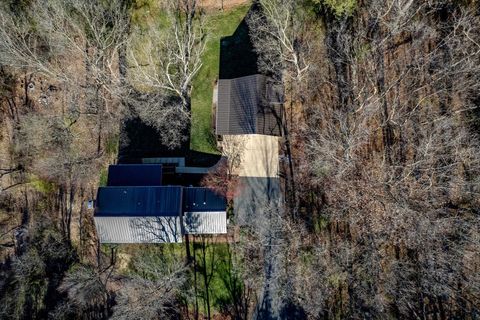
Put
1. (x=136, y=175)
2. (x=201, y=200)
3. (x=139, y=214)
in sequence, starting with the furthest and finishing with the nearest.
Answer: (x=136, y=175)
(x=201, y=200)
(x=139, y=214)

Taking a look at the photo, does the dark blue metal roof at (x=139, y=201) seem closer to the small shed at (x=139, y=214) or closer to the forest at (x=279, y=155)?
the small shed at (x=139, y=214)

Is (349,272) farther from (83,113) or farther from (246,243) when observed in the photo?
(83,113)

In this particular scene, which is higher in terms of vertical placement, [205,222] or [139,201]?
[139,201]

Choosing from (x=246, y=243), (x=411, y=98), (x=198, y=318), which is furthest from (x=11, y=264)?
(x=411, y=98)

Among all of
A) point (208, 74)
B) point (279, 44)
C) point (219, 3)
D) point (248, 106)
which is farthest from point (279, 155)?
point (219, 3)

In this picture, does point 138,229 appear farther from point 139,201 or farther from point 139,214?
point 139,201


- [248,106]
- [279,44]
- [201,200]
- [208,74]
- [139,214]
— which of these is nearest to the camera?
[139,214]

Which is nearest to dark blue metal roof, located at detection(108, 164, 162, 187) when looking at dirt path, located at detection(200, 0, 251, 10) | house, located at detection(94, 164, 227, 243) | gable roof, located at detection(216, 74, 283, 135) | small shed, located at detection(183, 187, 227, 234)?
house, located at detection(94, 164, 227, 243)

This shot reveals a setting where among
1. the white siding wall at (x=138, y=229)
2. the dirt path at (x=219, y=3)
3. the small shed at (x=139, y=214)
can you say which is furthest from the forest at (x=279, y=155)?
the small shed at (x=139, y=214)
